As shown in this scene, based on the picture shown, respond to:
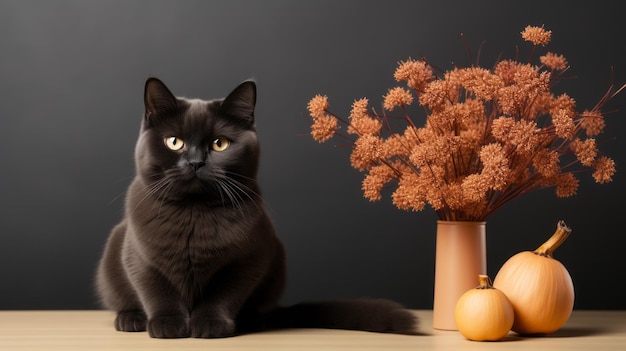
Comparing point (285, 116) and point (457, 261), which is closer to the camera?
point (457, 261)

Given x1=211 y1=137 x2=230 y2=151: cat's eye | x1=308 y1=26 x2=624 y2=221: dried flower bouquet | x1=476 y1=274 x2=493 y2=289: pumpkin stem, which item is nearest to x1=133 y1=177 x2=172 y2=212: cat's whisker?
x1=211 y1=137 x2=230 y2=151: cat's eye

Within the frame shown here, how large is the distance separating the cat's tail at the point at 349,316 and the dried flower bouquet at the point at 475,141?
0.23 meters

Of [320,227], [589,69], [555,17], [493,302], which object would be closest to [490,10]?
[555,17]

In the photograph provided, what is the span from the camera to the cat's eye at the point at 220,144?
59.9 inches

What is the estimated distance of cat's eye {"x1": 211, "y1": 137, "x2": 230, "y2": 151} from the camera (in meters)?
1.52

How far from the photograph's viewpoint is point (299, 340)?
1.51 m

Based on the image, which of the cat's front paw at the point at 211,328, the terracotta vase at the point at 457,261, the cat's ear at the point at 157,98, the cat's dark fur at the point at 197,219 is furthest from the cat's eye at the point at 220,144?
the terracotta vase at the point at 457,261

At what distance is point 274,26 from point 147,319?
0.90m

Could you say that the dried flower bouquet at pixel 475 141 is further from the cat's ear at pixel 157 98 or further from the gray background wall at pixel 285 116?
the gray background wall at pixel 285 116

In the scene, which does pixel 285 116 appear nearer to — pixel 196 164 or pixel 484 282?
pixel 196 164

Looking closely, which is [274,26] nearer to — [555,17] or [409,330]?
[555,17]

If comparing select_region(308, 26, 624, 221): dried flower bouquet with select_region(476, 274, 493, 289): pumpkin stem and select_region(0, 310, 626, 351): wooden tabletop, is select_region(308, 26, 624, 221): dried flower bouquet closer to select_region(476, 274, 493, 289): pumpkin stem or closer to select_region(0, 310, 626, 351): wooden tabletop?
select_region(476, 274, 493, 289): pumpkin stem

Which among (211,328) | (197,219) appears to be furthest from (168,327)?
(197,219)

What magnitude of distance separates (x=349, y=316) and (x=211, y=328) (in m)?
0.32
